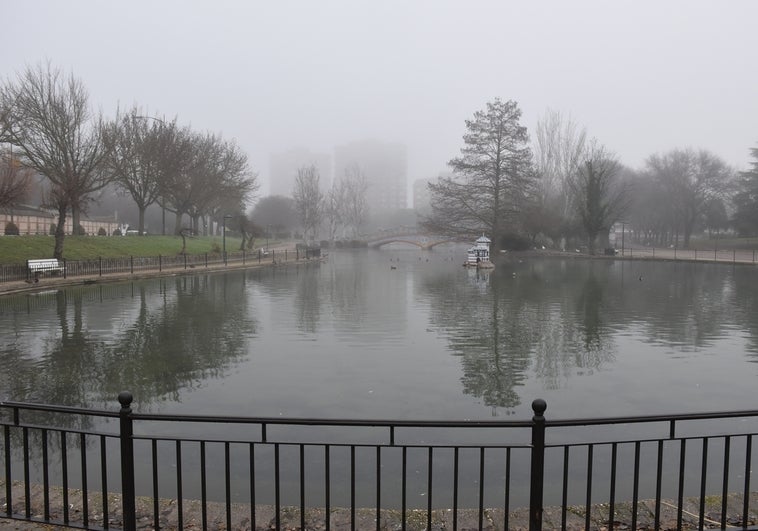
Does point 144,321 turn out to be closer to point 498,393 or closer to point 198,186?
point 498,393

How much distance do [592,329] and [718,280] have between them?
22290 mm

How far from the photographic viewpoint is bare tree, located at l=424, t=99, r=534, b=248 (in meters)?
61.5

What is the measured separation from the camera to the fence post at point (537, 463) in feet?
12.5

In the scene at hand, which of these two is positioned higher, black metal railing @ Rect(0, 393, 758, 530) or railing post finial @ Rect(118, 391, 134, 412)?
railing post finial @ Rect(118, 391, 134, 412)

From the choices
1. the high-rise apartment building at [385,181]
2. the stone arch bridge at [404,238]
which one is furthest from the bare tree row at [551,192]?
the high-rise apartment building at [385,181]

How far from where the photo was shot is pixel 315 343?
14211 millimetres

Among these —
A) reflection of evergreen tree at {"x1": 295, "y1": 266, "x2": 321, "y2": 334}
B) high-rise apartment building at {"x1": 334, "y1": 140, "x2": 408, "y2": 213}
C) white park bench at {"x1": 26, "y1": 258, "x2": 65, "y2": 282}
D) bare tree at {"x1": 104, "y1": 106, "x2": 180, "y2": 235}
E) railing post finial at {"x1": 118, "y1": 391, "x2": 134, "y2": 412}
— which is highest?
high-rise apartment building at {"x1": 334, "y1": 140, "x2": 408, "y2": 213}

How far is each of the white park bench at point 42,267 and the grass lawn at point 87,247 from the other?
9.35ft

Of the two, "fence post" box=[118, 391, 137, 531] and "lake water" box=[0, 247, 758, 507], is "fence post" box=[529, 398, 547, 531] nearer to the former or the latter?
"lake water" box=[0, 247, 758, 507]

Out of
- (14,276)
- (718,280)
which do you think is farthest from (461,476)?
(718,280)

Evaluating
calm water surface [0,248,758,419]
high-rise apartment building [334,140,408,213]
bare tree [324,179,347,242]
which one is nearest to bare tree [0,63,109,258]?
calm water surface [0,248,758,419]

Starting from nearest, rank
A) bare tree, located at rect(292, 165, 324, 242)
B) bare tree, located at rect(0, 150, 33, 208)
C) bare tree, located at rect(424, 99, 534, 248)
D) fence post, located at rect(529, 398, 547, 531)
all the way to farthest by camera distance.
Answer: fence post, located at rect(529, 398, 547, 531)
bare tree, located at rect(0, 150, 33, 208)
bare tree, located at rect(424, 99, 534, 248)
bare tree, located at rect(292, 165, 324, 242)

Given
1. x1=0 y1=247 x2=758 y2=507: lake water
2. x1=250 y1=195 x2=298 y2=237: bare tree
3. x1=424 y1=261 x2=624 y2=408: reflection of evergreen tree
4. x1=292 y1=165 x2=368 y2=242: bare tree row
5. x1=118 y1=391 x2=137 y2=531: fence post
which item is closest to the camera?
x1=118 y1=391 x2=137 y2=531: fence post

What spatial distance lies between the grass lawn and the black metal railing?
98.5 feet
